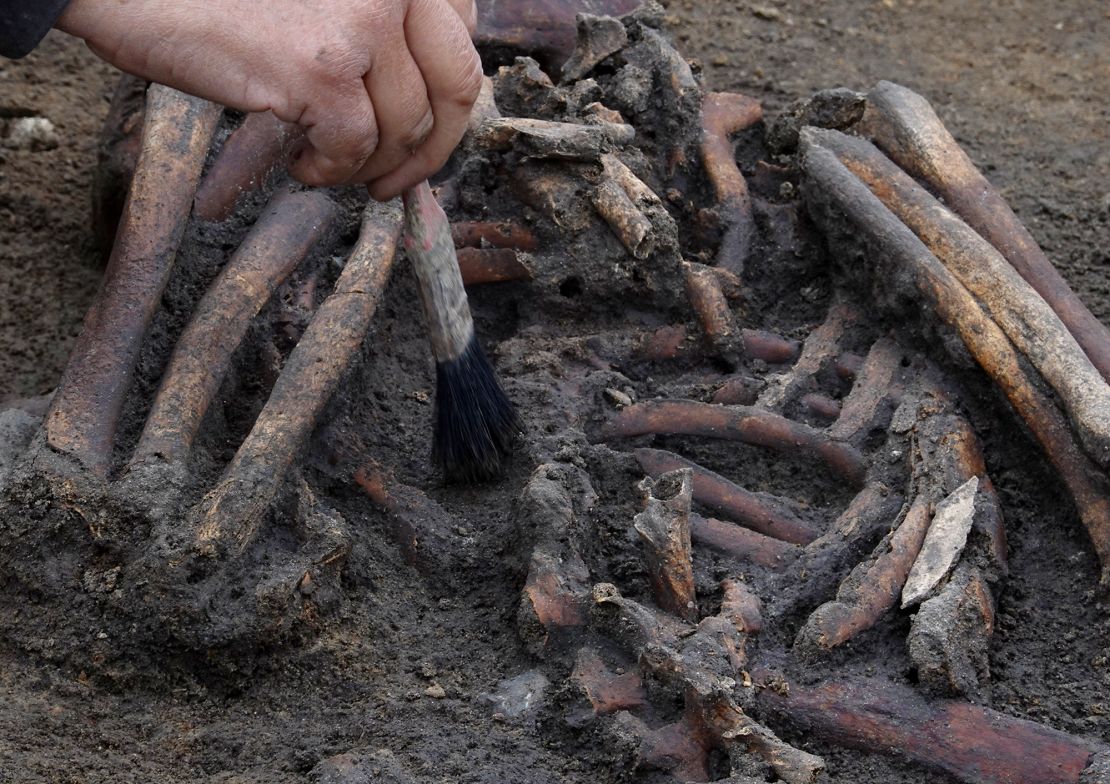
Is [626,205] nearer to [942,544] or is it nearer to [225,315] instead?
[225,315]

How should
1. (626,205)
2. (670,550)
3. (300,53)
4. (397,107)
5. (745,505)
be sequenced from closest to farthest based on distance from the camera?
(300,53) → (397,107) → (670,550) → (745,505) → (626,205)

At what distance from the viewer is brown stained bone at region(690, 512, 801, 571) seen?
2.86 m

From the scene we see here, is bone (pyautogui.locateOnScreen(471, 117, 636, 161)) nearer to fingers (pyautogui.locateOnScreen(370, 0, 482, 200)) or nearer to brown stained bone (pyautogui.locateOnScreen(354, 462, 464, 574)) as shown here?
fingers (pyautogui.locateOnScreen(370, 0, 482, 200))

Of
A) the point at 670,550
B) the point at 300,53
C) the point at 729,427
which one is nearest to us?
the point at 300,53

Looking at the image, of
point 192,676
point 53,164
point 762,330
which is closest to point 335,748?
point 192,676

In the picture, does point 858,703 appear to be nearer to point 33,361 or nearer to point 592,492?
point 592,492

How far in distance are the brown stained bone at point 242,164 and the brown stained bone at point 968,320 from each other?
4.65 feet

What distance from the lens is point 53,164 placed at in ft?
16.0

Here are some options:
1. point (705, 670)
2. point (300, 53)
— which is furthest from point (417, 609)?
point (300, 53)

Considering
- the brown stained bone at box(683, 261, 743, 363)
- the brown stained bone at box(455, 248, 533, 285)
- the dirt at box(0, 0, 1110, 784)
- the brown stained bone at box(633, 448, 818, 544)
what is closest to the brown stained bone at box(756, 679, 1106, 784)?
the dirt at box(0, 0, 1110, 784)

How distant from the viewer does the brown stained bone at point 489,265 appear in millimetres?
3533

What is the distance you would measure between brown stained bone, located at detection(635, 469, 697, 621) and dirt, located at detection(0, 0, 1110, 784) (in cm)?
12

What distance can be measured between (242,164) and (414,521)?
1.11 metres

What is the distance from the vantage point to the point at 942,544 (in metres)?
2.76
